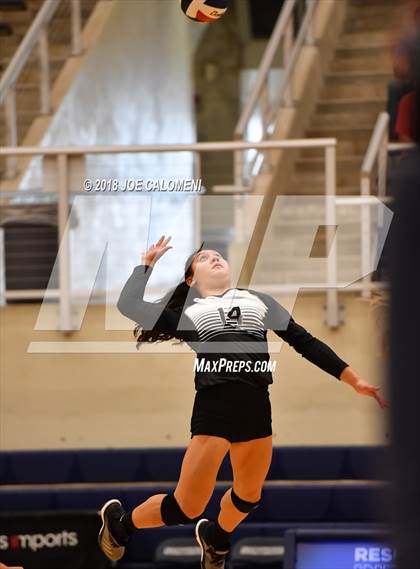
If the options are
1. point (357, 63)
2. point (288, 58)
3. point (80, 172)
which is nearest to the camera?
point (80, 172)

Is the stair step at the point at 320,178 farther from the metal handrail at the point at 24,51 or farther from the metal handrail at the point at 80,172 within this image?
the metal handrail at the point at 80,172

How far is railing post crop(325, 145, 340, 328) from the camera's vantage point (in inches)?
234

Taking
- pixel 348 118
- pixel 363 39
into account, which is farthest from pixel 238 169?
pixel 363 39

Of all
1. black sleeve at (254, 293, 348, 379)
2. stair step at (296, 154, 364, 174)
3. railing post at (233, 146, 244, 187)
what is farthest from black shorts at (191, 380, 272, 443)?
stair step at (296, 154, 364, 174)

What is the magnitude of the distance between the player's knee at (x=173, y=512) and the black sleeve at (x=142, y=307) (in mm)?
650

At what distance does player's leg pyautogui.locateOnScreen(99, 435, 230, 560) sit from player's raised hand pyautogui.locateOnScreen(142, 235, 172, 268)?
698mm

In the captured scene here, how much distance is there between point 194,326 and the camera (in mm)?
5047

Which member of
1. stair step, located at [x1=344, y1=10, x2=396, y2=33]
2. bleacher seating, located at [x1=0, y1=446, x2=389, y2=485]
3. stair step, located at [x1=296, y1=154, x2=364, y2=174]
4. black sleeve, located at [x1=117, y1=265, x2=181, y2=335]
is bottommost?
bleacher seating, located at [x1=0, y1=446, x2=389, y2=485]

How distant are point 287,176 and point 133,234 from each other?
10.3 ft

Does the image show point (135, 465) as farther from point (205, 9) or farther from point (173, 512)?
point (205, 9)

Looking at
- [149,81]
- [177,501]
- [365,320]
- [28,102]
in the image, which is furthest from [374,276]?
[149,81]

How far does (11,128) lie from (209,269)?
3.94 metres

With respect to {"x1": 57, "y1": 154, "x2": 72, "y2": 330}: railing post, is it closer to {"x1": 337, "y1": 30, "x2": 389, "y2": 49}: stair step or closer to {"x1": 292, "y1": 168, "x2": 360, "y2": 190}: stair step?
{"x1": 292, "y1": 168, "x2": 360, "y2": 190}: stair step

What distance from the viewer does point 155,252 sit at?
5.16m
